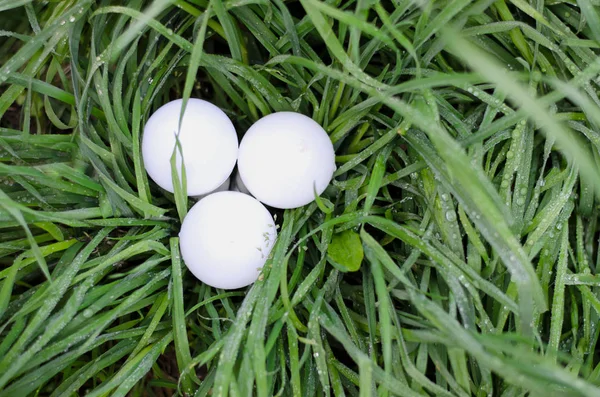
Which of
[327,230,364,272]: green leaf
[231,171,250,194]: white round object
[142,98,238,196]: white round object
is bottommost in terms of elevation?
[231,171,250,194]: white round object

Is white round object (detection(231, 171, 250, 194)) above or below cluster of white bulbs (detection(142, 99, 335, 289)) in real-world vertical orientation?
below

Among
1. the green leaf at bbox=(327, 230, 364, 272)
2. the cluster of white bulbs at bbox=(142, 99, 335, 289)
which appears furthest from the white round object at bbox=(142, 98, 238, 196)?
the green leaf at bbox=(327, 230, 364, 272)

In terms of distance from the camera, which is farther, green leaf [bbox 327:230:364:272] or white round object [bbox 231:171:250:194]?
white round object [bbox 231:171:250:194]

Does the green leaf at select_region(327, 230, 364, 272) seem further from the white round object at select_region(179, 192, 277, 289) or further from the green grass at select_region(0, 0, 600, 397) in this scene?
the white round object at select_region(179, 192, 277, 289)

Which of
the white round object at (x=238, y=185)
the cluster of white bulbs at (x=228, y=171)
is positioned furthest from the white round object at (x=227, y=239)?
the white round object at (x=238, y=185)

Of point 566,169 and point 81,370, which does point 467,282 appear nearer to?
point 566,169

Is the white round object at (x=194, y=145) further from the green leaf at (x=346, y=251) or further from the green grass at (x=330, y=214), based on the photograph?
the green leaf at (x=346, y=251)

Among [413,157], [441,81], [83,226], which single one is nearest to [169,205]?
[83,226]
